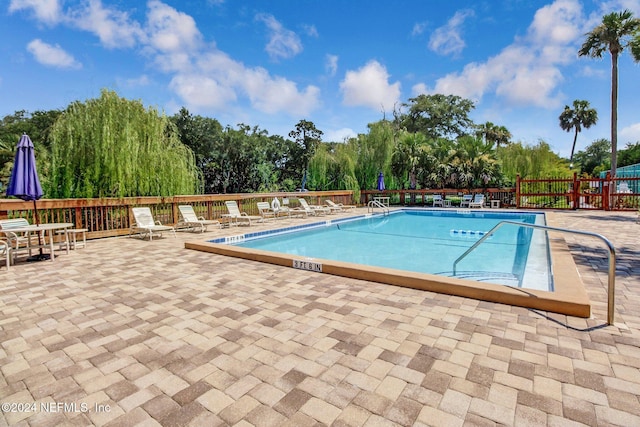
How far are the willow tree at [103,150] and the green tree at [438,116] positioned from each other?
28468 mm

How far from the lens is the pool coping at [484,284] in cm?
299

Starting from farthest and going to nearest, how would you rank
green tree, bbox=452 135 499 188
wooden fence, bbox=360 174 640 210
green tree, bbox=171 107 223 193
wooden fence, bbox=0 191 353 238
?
green tree, bbox=171 107 223 193 → green tree, bbox=452 135 499 188 → wooden fence, bbox=360 174 640 210 → wooden fence, bbox=0 191 353 238

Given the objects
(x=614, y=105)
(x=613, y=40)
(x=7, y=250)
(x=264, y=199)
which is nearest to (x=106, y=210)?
(x=7, y=250)

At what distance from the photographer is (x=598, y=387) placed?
6.09ft

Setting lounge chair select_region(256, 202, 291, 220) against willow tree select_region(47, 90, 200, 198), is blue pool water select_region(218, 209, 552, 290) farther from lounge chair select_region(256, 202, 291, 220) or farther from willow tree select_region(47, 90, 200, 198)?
willow tree select_region(47, 90, 200, 198)

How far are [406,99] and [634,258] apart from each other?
32.6m

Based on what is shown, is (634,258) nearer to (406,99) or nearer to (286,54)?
(286,54)

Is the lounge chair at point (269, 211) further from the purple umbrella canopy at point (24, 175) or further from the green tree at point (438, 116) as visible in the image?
the green tree at point (438, 116)

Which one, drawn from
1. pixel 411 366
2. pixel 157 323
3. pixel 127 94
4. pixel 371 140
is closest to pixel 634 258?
pixel 411 366

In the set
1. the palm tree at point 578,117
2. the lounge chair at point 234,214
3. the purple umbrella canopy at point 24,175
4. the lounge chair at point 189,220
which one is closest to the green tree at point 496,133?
the palm tree at point 578,117

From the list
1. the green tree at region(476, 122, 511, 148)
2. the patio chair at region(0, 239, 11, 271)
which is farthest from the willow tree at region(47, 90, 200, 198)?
the green tree at region(476, 122, 511, 148)

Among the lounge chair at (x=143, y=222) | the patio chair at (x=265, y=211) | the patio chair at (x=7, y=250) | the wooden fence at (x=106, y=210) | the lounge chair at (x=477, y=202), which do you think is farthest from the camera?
the lounge chair at (x=477, y=202)

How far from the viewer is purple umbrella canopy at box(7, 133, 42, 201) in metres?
5.27

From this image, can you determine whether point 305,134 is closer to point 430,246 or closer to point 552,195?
point 552,195
